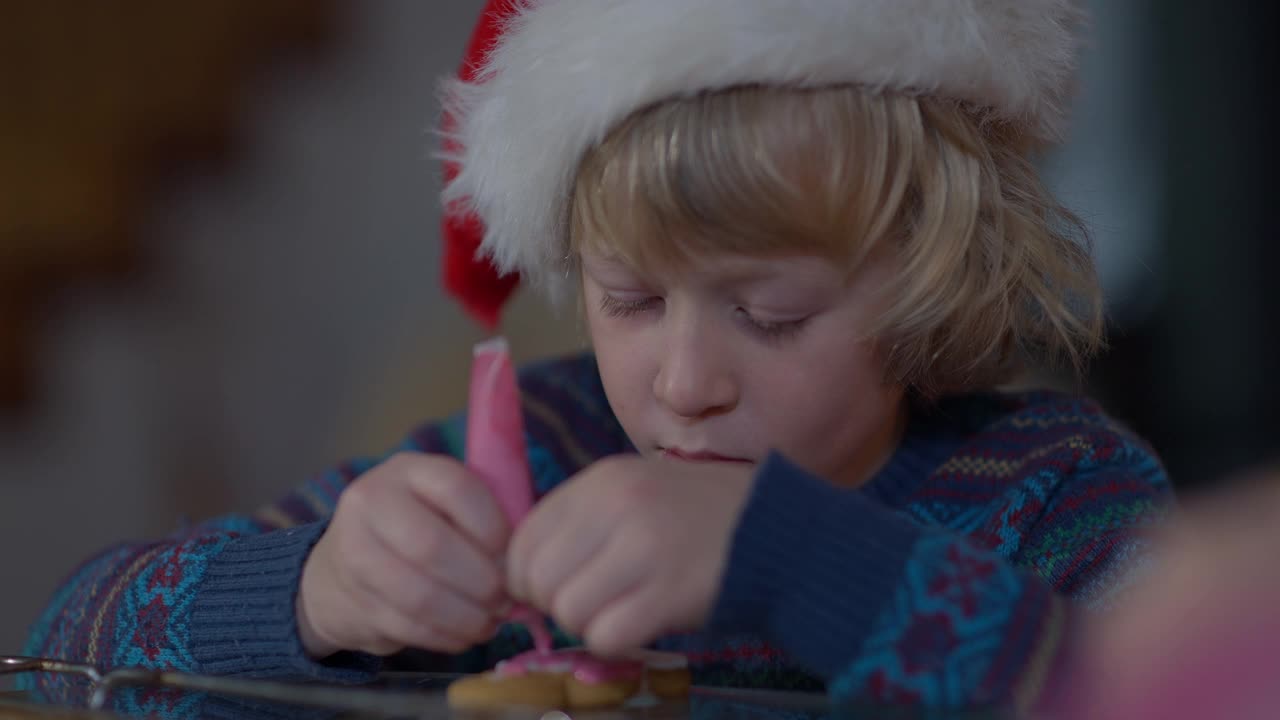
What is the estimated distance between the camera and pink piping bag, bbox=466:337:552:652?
507 millimetres

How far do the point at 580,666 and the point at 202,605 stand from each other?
0.91 feet

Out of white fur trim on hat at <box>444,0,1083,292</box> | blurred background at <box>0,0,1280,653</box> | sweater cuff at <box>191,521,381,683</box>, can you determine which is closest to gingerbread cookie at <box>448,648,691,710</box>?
sweater cuff at <box>191,521,381,683</box>

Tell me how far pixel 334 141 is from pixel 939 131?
154 centimetres

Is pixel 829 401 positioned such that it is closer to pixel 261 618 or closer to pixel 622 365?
pixel 622 365

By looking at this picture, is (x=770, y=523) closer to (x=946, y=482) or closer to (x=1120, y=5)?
(x=946, y=482)

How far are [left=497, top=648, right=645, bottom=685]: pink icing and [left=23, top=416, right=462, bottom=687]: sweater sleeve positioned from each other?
116mm

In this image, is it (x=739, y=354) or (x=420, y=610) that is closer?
(x=420, y=610)

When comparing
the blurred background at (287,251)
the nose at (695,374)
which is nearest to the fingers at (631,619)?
the nose at (695,374)

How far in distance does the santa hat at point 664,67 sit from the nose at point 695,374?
128mm

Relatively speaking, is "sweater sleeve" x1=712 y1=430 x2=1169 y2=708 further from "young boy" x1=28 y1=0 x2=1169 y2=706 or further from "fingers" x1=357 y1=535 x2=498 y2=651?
"fingers" x1=357 y1=535 x2=498 y2=651

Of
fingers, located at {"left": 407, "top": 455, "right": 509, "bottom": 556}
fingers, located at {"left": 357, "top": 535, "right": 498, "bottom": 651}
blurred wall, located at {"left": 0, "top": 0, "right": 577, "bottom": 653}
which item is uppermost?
fingers, located at {"left": 407, "top": 455, "right": 509, "bottom": 556}

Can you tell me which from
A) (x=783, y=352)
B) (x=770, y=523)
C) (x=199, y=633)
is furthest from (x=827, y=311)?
(x=199, y=633)

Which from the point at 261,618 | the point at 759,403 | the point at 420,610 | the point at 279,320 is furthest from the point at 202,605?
the point at 279,320

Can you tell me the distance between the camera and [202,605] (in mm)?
695
